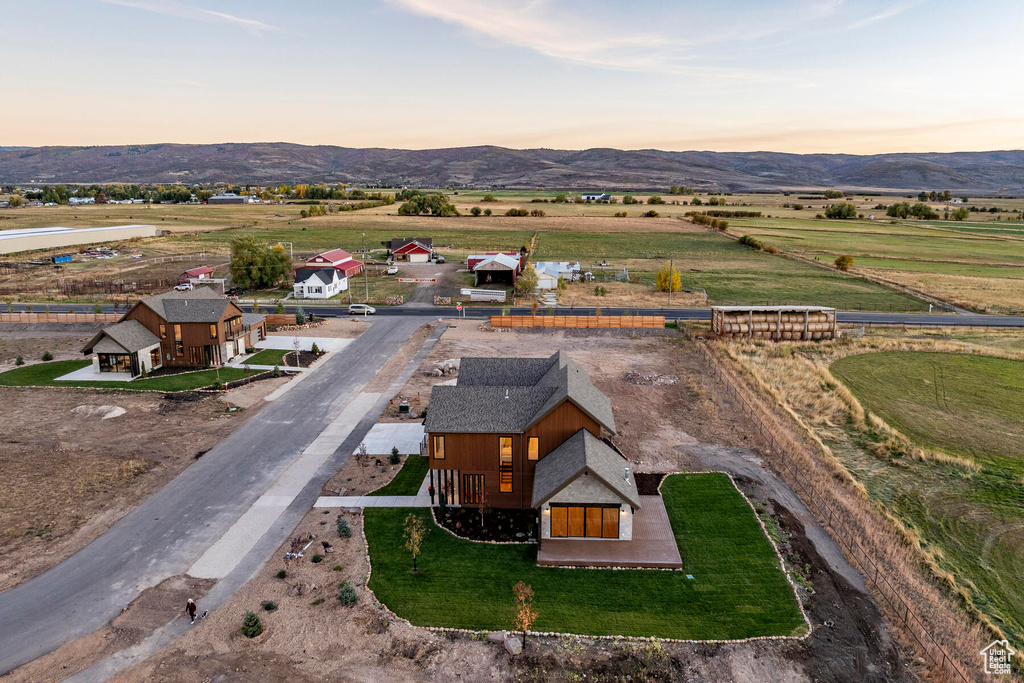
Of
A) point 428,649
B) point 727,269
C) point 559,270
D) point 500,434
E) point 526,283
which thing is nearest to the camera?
point 428,649

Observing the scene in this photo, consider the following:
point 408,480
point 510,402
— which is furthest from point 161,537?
point 510,402

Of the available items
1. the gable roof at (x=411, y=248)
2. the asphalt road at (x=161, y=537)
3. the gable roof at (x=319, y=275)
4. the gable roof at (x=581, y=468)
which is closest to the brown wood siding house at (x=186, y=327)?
the asphalt road at (x=161, y=537)

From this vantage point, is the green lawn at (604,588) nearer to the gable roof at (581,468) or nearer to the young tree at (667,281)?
the gable roof at (581,468)

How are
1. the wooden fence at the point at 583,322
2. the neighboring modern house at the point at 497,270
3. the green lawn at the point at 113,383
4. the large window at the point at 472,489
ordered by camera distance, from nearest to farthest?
the large window at the point at 472,489 → the green lawn at the point at 113,383 → the wooden fence at the point at 583,322 → the neighboring modern house at the point at 497,270

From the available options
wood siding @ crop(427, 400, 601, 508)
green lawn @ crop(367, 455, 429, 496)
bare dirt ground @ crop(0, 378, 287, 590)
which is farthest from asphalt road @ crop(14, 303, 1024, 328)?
Result: wood siding @ crop(427, 400, 601, 508)

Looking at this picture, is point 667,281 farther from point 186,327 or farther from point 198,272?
point 198,272

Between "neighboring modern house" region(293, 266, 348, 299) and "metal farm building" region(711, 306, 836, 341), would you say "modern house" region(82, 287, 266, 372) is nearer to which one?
"neighboring modern house" region(293, 266, 348, 299)
